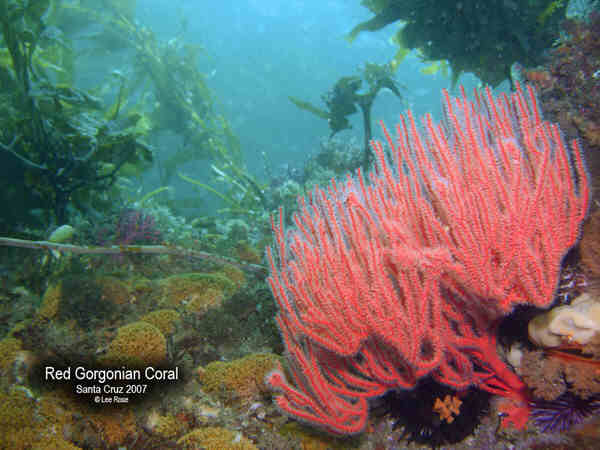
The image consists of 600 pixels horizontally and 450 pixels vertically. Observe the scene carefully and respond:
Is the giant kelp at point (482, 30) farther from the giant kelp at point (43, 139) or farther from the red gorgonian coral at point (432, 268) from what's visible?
the giant kelp at point (43, 139)

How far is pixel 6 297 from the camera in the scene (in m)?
3.63

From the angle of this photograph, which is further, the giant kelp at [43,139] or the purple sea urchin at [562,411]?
the giant kelp at [43,139]

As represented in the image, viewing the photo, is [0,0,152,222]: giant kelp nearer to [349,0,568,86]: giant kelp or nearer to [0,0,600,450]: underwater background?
[0,0,600,450]: underwater background

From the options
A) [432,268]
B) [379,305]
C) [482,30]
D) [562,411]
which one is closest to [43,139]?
[379,305]

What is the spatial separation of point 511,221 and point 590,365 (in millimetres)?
1035

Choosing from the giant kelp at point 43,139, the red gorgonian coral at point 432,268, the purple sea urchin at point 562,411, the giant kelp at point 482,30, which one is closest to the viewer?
the red gorgonian coral at point 432,268

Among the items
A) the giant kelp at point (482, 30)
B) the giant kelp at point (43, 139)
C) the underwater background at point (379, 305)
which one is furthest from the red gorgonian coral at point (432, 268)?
the giant kelp at point (43, 139)

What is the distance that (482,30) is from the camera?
500 cm

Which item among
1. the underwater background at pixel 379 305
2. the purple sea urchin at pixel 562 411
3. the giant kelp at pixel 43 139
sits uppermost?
the giant kelp at pixel 43 139

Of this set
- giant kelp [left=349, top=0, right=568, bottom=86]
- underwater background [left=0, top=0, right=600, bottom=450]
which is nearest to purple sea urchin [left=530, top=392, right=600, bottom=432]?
underwater background [left=0, top=0, right=600, bottom=450]

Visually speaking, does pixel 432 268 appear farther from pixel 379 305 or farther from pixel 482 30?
pixel 482 30

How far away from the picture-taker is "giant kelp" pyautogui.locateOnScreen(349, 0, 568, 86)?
487 centimetres

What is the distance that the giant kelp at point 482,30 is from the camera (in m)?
4.87

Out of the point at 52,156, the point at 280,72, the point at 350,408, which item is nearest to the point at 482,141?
the point at 350,408
